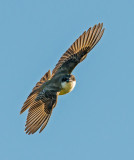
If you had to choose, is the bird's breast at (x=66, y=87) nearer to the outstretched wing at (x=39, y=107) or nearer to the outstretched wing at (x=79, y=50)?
the outstretched wing at (x=39, y=107)

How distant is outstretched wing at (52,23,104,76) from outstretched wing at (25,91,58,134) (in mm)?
1492

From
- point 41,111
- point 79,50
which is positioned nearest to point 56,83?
point 41,111

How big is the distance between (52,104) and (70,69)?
1928 millimetres

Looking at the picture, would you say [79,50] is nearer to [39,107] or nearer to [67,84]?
[67,84]

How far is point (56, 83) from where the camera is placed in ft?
47.4

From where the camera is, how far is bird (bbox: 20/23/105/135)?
1334 centimetres

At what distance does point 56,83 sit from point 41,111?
1.21 metres

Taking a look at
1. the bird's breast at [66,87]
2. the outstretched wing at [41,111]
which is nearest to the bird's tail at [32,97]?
the outstretched wing at [41,111]

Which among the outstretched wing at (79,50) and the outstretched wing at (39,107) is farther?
the outstretched wing at (79,50)

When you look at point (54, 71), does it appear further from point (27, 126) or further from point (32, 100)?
point (27, 126)

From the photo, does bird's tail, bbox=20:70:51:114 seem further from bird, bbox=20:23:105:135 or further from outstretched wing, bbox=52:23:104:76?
outstretched wing, bbox=52:23:104:76

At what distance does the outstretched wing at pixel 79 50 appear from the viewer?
49.3ft

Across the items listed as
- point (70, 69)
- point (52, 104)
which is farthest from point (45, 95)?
point (70, 69)

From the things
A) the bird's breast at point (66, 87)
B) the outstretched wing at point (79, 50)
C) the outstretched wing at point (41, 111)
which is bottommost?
the outstretched wing at point (41, 111)
